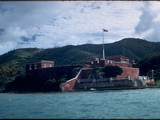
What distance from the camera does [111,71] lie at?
4481cm

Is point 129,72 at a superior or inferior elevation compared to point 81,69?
inferior

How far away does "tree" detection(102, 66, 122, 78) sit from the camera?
4475 cm

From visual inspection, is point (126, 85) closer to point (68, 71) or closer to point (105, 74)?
point (105, 74)

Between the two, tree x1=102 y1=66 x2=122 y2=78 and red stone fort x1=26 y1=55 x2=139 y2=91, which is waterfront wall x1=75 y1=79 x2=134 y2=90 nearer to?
red stone fort x1=26 y1=55 x2=139 y2=91

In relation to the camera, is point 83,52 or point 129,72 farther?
point 83,52

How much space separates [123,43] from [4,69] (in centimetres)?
6697

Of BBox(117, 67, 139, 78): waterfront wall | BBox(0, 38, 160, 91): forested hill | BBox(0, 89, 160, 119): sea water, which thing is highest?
BBox(0, 38, 160, 91): forested hill

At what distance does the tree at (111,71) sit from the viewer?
44750mm

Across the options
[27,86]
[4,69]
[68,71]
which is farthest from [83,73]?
[4,69]

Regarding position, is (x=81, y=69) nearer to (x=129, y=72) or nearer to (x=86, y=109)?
(x=129, y=72)

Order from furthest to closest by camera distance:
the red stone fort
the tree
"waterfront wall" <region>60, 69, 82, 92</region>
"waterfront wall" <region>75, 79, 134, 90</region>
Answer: the tree, the red stone fort, "waterfront wall" <region>75, 79, 134, 90</region>, "waterfront wall" <region>60, 69, 82, 92</region>

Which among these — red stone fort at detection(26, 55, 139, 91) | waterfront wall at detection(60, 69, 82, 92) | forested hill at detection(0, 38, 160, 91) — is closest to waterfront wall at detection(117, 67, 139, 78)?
red stone fort at detection(26, 55, 139, 91)

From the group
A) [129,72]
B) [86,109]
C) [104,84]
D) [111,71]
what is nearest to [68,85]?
[104,84]

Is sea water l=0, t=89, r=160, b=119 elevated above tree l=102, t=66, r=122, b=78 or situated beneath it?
situated beneath
